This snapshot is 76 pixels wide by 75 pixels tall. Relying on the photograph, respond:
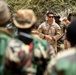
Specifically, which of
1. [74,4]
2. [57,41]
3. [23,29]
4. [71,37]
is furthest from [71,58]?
[74,4]

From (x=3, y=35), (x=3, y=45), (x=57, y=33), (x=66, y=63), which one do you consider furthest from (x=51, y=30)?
(x=66, y=63)

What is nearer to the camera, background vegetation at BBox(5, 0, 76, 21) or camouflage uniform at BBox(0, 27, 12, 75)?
camouflage uniform at BBox(0, 27, 12, 75)

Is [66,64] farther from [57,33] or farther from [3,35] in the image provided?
[57,33]

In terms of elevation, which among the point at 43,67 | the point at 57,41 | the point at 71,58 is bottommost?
the point at 57,41

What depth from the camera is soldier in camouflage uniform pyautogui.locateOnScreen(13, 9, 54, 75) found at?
16.2 feet

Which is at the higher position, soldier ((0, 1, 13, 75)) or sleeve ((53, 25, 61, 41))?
soldier ((0, 1, 13, 75))

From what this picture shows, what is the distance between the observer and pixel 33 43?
509 centimetres

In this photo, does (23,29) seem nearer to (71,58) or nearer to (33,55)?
(33,55)

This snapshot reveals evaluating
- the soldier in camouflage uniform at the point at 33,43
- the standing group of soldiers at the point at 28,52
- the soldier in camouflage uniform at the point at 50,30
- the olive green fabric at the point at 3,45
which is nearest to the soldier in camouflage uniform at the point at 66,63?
the standing group of soldiers at the point at 28,52

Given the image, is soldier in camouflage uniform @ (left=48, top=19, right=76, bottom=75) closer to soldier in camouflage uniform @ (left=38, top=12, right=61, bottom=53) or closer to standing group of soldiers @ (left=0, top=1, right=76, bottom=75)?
standing group of soldiers @ (left=0, top=1, right=76, bottom=75)

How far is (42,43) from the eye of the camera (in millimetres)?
5195

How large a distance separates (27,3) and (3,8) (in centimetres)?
903

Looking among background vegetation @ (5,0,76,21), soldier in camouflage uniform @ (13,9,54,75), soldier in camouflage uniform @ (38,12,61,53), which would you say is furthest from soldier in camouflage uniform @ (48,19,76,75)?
background vegetation @ (5,0,76,21)

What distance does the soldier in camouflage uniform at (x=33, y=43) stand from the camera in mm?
4926
